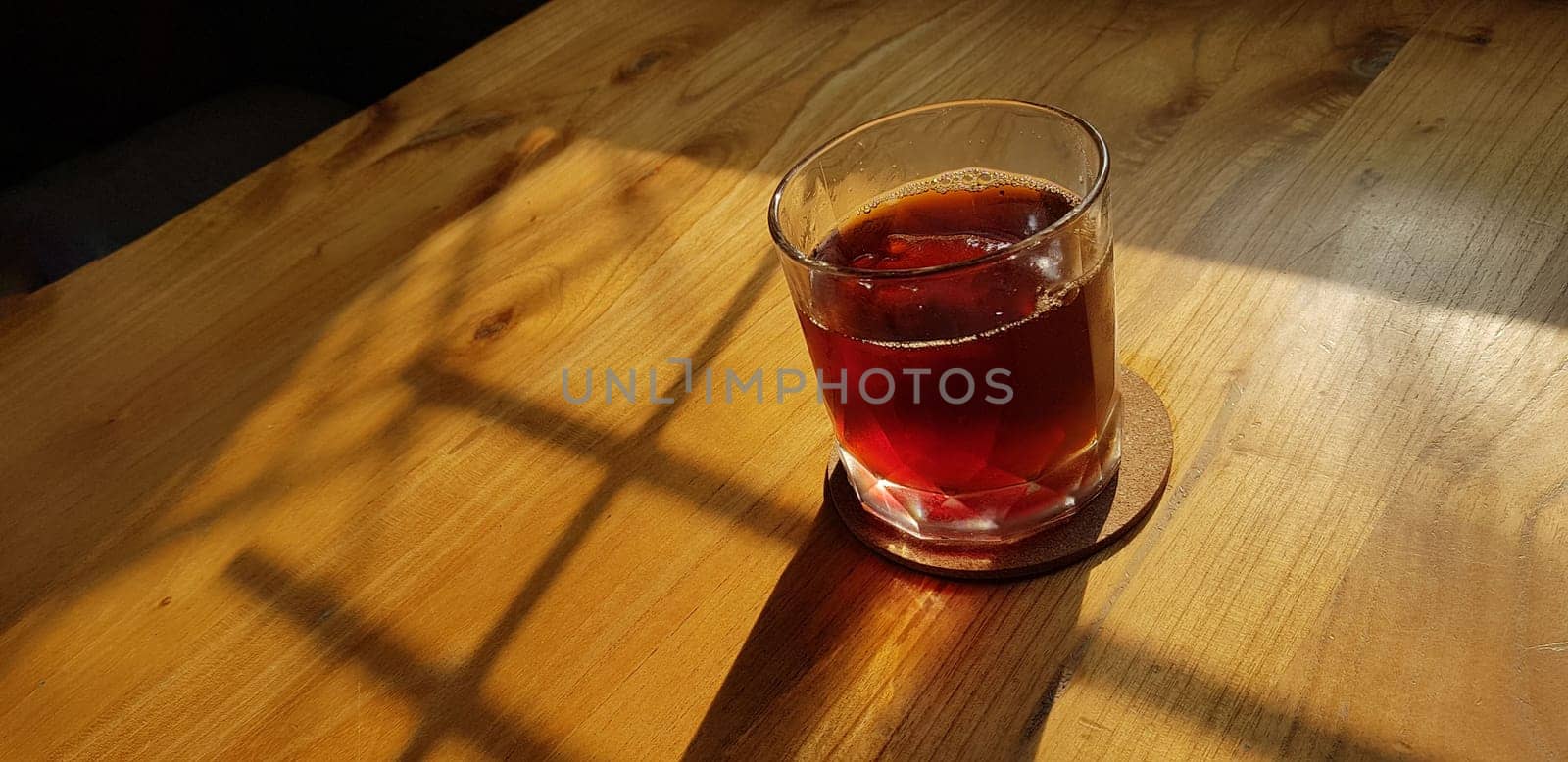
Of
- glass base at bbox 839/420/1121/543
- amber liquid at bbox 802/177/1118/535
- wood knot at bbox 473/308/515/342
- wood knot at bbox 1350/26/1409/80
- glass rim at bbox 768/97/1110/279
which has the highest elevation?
glass rim at bbox 768/97/1110/279

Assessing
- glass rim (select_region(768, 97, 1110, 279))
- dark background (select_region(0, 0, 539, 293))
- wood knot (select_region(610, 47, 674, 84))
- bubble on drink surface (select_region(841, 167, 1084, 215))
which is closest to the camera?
glass rim (select_region(768, 97, 1110, 279))

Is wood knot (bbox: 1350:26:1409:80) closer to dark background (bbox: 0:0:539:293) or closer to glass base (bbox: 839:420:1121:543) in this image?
glass base (bbox: 839:420:1121:543)

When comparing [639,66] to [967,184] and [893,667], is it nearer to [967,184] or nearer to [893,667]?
[967,184]

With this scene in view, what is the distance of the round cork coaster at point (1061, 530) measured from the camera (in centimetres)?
56

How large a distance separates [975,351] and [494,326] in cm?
41

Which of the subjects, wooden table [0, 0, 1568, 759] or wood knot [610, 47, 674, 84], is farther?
wood knot [610, 47, 674, 84]

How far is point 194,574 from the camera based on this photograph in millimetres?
688

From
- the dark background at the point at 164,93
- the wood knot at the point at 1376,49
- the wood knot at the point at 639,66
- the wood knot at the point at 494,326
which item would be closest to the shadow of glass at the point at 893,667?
the wood knot at the point at 494,326

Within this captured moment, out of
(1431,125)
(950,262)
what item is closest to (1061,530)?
(950,262)

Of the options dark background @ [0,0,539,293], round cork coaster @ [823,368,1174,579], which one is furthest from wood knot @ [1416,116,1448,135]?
dark background @ [0,0,539,293]

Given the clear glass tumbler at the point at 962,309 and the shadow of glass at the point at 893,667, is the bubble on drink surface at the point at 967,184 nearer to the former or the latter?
the clear glass tumbler at the point at 962,309

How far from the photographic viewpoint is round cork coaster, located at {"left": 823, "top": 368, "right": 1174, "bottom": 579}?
0.56m

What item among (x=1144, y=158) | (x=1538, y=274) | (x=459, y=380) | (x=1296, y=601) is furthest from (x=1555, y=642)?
(x=459, y=380)

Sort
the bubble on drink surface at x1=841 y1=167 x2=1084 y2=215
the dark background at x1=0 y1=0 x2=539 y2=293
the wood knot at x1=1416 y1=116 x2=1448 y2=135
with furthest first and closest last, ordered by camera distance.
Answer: the dark background at x1=0 y1=0 x2=539 y2=293 < the wood knot at x1=1416 y1=116 x2=1448 y2=135 < the bubble on drink surface at x1=841 y1=167 x2=1084 y2=215
